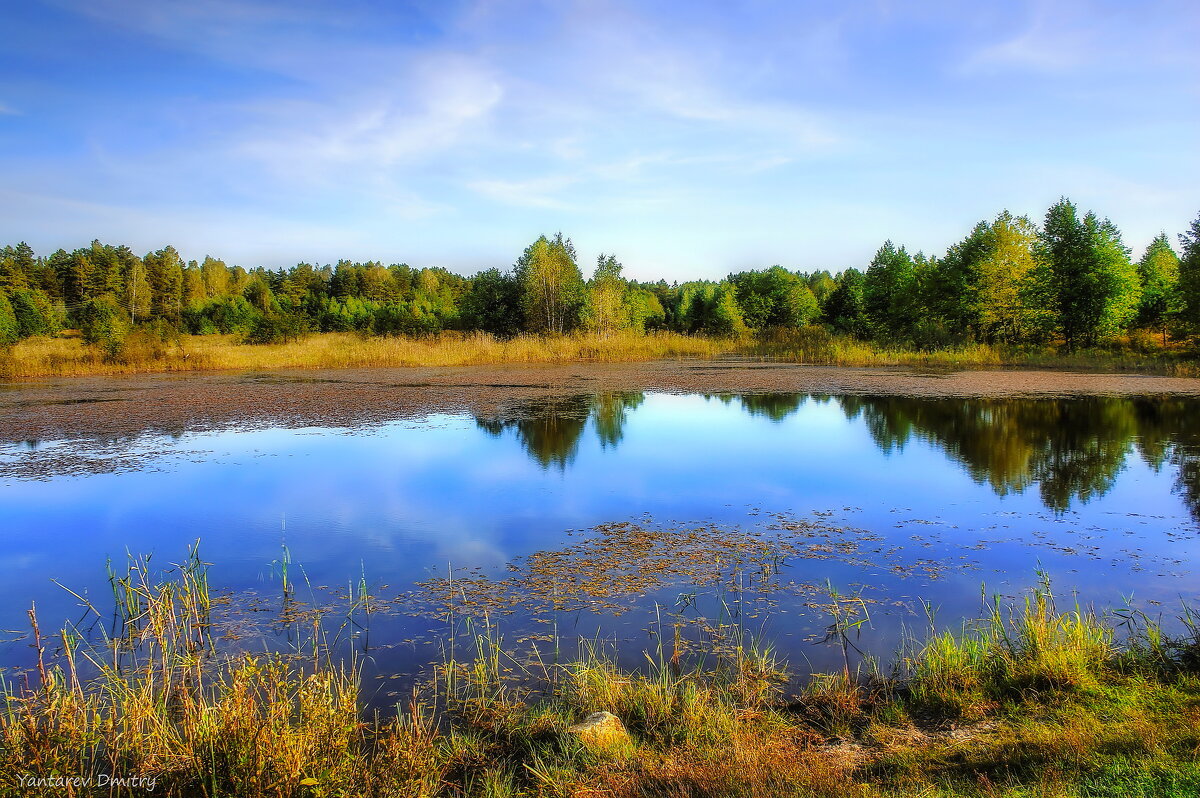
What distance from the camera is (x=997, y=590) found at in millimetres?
4973

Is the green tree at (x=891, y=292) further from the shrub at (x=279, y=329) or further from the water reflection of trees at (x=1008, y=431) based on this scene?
the shrub at (x=279, y=329)

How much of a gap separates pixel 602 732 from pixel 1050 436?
1097 centimetres

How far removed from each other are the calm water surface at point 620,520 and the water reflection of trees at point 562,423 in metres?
0.11

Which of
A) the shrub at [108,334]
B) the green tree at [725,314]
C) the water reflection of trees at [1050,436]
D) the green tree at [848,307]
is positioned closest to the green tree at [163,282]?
the shrub at [108,334]

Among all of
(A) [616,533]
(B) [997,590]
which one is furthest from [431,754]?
(B) [997,590]

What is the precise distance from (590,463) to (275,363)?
22.5 meters

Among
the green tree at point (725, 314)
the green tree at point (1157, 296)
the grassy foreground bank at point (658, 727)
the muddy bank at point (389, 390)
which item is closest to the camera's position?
the grassy foreground bank at point (658, 727)

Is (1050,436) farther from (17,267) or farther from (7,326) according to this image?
(17,267)

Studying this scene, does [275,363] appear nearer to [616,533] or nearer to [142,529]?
[142,529]

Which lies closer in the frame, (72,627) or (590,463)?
(72,627)

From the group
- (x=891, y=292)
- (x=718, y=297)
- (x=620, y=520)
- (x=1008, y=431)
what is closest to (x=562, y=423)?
(x=620, y=520)

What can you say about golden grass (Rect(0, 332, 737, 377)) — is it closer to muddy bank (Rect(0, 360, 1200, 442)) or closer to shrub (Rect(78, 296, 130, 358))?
shrub (Rect(78, 296, 130, 358))

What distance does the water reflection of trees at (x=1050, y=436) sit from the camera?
27.5 ft

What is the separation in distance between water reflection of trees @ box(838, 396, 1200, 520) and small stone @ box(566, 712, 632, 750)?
6161 mm
